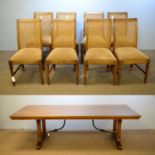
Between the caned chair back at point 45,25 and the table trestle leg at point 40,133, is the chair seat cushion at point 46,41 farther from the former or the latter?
the table trestle leg at point 40,133

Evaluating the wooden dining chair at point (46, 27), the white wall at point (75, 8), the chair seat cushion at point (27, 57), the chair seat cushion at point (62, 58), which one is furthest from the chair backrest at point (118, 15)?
the chair seat cushion at point (27, 57)

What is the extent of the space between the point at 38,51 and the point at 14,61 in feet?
1.39

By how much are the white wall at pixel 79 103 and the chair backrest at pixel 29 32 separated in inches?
42.3

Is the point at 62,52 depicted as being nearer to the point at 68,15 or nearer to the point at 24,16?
the point at 68,15

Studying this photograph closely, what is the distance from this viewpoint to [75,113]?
8.25 feet

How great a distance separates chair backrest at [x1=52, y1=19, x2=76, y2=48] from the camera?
3773 millimetres

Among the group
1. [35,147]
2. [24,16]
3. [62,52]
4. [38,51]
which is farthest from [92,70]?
[24,16]

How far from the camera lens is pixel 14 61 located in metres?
3.33

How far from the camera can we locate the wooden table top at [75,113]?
8.03 feet

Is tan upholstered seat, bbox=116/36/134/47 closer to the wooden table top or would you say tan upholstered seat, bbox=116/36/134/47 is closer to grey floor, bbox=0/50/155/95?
grey floor, bbox=0/50/155/95

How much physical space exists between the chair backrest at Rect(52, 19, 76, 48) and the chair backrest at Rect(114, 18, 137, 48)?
27.4 inches

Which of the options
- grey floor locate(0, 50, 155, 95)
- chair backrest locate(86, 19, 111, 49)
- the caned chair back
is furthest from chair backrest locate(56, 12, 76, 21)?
grey floor locate(0, 50, 155, 95)

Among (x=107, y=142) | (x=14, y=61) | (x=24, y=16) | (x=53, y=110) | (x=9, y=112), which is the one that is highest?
(x=24, y=16)

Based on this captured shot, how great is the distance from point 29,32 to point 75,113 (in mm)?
1842
